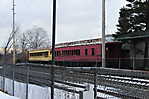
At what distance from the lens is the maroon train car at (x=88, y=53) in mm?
32784

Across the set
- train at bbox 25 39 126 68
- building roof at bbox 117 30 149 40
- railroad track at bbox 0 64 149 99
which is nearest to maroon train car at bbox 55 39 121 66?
train at bbox 25 39 126 68

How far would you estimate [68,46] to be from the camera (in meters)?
38.7

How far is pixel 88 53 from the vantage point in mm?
33625

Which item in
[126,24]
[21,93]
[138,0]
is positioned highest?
[138,0]

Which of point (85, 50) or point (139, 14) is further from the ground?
point (139, 14)

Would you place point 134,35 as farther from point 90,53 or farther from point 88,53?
point 88,53

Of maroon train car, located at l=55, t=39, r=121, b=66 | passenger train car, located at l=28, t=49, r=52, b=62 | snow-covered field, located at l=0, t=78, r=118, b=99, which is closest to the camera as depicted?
snow-covered field, located at l=0, t=78, r=118, b=99

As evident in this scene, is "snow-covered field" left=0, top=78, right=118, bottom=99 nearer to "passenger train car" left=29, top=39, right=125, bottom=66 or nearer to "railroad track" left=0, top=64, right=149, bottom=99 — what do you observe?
"railroad track" left=0, top=64, right=149, bottom=99

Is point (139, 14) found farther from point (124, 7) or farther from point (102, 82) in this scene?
point (102, 82)

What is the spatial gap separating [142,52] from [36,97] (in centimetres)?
2640

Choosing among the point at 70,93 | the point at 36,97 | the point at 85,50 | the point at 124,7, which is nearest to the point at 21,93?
the point at 36,97

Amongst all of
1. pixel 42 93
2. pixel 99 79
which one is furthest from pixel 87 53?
pixel 99 79

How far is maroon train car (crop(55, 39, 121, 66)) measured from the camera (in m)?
32.8

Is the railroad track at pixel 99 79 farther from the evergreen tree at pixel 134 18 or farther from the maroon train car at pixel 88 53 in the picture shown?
the evergreen tree at pixel 134 18
